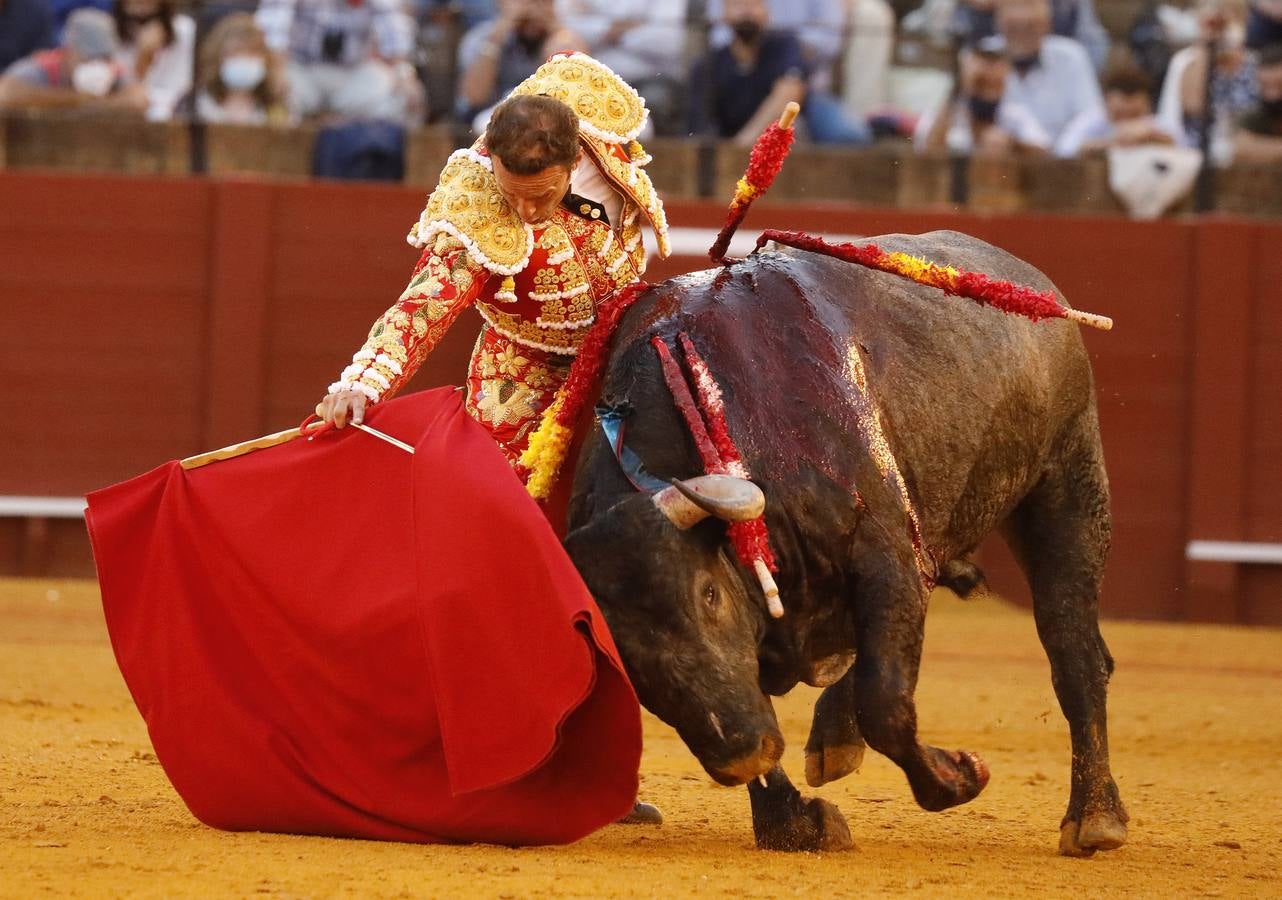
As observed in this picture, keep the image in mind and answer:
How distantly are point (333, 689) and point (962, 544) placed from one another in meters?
1.27

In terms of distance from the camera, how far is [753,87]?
8.16 meters

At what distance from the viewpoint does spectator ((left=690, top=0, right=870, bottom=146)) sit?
26.5 feet

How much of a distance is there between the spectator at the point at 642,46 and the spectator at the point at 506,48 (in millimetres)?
90

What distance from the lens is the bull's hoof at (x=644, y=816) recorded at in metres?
3.71

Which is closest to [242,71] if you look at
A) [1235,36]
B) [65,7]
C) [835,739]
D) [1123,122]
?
[65,7]

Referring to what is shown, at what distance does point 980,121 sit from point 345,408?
5509 millimetres

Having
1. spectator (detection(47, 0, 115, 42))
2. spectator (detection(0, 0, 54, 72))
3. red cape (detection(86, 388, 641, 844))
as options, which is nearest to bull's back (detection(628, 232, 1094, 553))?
red cape (detection(86, 388, 641, 844))

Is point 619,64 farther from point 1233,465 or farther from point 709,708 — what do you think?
point 709,708

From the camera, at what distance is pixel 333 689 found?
10.6 ft

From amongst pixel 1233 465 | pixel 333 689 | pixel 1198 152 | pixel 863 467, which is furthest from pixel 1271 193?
pixel 333 689

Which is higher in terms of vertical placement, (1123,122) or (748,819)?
(1123,122)

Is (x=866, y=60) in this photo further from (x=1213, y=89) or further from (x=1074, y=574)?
(x=1074, y=574)

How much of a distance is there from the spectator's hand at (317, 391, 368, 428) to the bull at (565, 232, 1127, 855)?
1.25 ft

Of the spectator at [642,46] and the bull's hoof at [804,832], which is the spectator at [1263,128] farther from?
the bull's hoof at [804,832]
